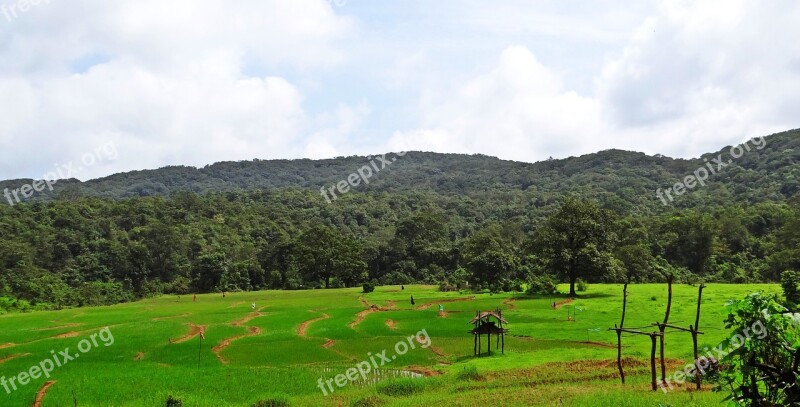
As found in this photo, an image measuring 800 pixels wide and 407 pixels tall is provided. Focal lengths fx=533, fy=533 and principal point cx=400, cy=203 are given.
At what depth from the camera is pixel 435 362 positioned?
29297 mm

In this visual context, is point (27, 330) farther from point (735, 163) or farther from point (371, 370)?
point (735, 163)

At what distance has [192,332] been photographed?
41969mm

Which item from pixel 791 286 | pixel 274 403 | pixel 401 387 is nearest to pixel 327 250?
pixel 791 286

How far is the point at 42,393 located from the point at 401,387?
15.6 m

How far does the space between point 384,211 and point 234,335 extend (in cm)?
11671

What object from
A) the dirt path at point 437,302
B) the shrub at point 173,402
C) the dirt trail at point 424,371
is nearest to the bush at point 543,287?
the dirt path at point 437,302

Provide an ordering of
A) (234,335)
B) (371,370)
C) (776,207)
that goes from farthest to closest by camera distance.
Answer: (776,207) < (234,335) < (371,370)

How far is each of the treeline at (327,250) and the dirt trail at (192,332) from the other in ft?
120

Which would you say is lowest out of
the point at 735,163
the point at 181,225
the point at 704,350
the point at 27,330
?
the point at 27,330

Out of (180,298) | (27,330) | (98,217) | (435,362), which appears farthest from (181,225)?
(435,362)

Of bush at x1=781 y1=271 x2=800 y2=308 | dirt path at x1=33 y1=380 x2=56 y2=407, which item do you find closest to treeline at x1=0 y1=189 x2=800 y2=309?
bush at x1=781 y1=271 x2=800 y2=308

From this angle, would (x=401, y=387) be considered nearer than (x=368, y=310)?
Yes

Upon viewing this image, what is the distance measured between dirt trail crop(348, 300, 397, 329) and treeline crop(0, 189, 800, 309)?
18.6 meters

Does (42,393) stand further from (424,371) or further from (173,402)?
(424,371)
